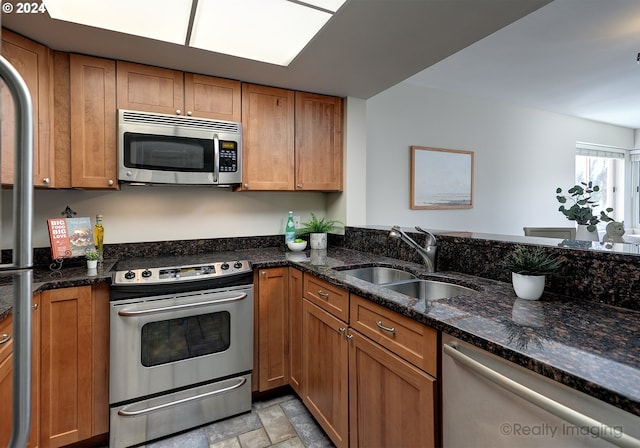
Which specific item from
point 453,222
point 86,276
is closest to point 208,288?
point 86,276

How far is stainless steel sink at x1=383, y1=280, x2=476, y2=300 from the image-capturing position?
1.59 meters

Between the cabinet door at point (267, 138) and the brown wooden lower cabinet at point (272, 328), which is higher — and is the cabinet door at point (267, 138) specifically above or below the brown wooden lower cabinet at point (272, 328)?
above

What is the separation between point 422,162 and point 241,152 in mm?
2081

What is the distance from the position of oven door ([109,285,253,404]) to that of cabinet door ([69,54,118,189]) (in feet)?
2.65

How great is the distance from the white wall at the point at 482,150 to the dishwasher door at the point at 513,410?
244 cm

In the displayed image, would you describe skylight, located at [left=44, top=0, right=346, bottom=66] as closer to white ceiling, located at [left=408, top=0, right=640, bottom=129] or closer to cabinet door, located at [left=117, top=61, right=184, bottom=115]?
cabinet door, located at [left=117, top=61, right=184, bottom=115]

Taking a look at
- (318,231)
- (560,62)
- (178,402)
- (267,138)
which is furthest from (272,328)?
(560,62)

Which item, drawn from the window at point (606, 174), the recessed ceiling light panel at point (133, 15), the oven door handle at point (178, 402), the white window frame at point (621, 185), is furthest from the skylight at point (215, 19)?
the white window frame at point (621, 185)

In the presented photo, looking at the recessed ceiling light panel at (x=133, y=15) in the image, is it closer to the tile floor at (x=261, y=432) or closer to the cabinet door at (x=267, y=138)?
the cabinet door at (x=267, y=138)

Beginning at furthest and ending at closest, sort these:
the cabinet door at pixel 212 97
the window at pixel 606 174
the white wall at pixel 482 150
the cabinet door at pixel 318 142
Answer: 1. the window at pixel 606 174
2. the white wall at pixel 482 150
3. the cabinet door at pixel 318 142
4. the cabinet door at pixel 212 97

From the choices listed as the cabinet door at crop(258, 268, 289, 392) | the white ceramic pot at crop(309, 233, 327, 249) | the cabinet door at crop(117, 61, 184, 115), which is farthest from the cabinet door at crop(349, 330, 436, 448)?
the cabinet door at crop(117, 61, 184, 115)

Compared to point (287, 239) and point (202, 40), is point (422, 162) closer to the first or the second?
point (287, 239)

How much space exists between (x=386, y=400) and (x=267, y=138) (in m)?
1.91

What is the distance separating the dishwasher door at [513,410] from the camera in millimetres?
664
